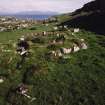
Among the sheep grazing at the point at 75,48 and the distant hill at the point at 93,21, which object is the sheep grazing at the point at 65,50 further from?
the distant hill at the point at 93,21

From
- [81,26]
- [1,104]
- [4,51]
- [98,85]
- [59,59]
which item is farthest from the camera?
[81,26]

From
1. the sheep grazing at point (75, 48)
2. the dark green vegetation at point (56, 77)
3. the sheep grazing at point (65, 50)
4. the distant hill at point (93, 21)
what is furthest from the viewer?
the distant hill at point (93, 21)

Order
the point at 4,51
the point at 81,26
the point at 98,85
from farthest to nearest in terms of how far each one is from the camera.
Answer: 1. the point at 81,26
2. the point at 4,51
3. the point at 98,85

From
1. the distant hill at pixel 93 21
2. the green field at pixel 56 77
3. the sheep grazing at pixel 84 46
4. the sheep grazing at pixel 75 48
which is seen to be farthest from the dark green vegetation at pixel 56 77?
the distant hill at pixel 93 21

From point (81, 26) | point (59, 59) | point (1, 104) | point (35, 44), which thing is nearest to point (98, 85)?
point (59, 59)

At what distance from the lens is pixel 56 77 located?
70.1 m

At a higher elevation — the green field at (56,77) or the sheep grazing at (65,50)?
the sheep grazing at (65,50)

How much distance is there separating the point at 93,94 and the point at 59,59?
56.9 ft

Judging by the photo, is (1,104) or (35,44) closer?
(1,104)

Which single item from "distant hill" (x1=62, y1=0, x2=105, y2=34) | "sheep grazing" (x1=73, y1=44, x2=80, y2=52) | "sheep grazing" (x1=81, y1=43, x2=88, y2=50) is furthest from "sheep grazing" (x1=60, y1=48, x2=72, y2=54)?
"distant hill" (x1=62, y1=0, x2=105, y2=34)

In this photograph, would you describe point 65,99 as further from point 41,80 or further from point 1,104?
point 1,104

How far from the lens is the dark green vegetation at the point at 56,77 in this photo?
206 feet

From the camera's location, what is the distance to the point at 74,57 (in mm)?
79875

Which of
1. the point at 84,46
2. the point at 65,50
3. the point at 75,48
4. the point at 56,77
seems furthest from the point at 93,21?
the point at 56,77
